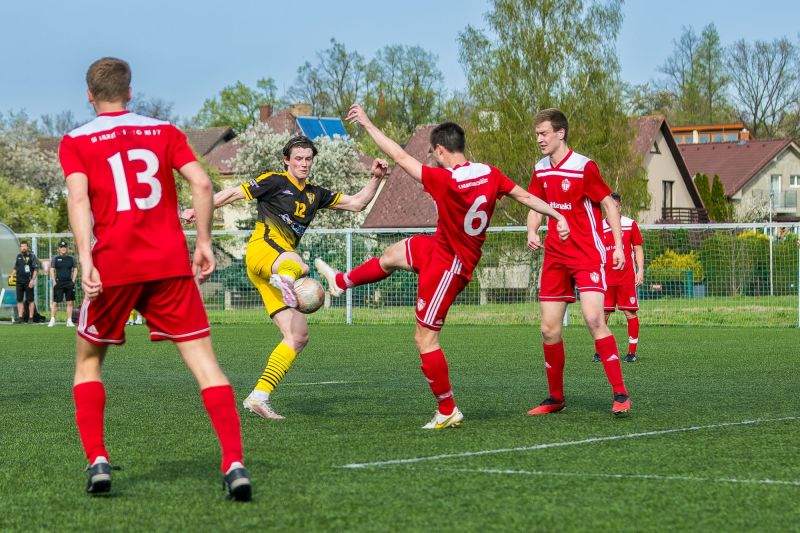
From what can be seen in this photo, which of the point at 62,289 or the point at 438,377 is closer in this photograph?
the point at 438,377

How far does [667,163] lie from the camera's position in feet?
198

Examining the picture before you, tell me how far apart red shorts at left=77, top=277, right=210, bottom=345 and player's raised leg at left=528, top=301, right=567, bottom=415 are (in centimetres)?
384

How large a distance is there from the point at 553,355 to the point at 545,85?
31.4 meters

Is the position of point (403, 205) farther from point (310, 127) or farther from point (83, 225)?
point (83, 225)

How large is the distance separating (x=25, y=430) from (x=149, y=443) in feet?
4.29

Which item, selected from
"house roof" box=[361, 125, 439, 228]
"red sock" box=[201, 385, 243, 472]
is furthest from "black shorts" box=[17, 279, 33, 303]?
"house roof" box=[361, 125, 439, 228]

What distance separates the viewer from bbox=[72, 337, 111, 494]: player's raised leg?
5.46 meters

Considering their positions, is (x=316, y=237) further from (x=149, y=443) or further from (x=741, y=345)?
(x=149, y=443)

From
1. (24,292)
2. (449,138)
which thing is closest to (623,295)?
(449,138)

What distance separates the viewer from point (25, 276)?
2919 cm

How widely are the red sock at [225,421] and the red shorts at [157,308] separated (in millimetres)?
281

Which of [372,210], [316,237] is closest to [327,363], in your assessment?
[316,237]

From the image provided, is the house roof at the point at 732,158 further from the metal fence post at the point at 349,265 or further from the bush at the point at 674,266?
the metal fence post at the point at 349,265

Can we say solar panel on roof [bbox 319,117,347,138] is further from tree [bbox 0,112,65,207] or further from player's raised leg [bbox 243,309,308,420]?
player's raised leg [bbox 243,309,308,420]
